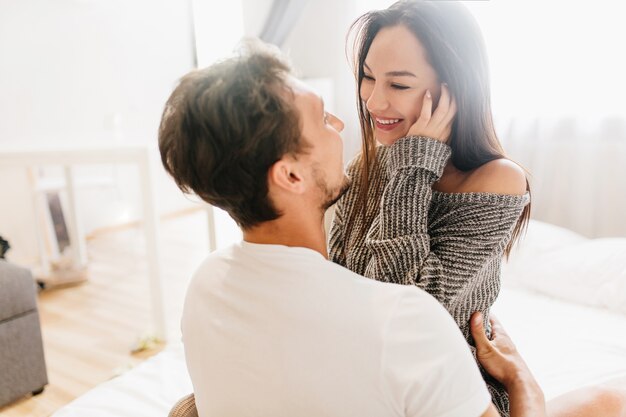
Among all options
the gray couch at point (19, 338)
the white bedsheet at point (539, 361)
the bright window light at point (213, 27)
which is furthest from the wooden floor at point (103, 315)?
the bright window light at point (213, 27)

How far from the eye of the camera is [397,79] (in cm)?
112

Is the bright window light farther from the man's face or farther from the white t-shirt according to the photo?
the white t-shirt

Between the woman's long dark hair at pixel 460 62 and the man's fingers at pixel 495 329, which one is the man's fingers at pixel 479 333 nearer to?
the man's fingers at pixel 495 329

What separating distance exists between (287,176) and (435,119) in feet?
1.50

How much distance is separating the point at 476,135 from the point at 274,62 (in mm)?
564

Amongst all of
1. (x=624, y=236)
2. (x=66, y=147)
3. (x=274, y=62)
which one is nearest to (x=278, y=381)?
(x=274, y=62)

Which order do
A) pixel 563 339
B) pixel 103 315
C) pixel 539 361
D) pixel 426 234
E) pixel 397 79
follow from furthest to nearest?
pixel 103 315 < pixel 563 339 < pixel 539 361 < pixel 397 79 < pixel 426 234

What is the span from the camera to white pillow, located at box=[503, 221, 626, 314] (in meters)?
1.92

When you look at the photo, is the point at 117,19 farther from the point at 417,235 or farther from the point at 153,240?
the point at 417,235

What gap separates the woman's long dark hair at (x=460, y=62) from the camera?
1.06 m

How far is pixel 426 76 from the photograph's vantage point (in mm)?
1103

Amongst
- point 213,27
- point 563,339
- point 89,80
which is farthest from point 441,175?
point 89,80

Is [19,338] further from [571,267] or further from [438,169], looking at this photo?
[571,267]

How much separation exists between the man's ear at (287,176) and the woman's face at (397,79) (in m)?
0.47
